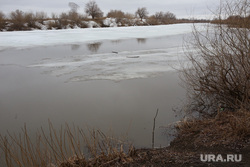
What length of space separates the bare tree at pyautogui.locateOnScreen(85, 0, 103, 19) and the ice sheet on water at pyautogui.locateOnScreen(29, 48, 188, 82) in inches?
1270

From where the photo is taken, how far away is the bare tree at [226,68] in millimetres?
3680

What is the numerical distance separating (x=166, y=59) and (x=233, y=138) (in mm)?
6546

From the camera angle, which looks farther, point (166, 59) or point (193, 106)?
point (166, 59)

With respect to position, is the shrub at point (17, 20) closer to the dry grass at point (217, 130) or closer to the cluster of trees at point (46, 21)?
the cluster of trees at point (46, 21)

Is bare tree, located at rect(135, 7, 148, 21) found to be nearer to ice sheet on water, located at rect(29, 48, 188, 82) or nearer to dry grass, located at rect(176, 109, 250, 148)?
ice sheet on water, located at rect(29, 48, 188, 82)

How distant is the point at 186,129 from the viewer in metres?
3.57

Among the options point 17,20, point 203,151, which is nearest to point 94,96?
point 203,151

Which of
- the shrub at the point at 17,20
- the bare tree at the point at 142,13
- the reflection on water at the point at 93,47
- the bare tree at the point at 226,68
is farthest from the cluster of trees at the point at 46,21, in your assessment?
the bare tree at the point at 226,68

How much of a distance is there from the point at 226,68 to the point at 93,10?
3903cm

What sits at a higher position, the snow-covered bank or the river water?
the snow-covered bank

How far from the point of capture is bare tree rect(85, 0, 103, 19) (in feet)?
129

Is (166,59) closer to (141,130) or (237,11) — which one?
(237,11)

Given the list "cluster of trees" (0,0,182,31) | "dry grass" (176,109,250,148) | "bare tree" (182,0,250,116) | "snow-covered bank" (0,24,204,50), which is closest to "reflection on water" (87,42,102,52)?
"snow-covered bank" (0,24,204,50)

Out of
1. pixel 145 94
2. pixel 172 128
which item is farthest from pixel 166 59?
pixel 172 128
